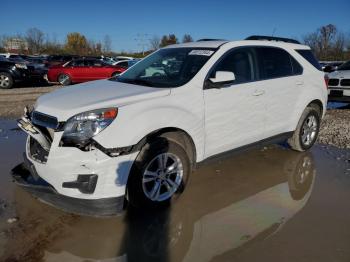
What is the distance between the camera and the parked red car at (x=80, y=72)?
714 inches

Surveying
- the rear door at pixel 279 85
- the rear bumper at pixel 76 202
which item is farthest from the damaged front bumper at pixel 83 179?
the rear door at pixel 279 85

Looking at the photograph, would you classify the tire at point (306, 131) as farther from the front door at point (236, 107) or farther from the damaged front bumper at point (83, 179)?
the damaged front bumper at point (83, 179)

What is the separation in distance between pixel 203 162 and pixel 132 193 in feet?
3.46

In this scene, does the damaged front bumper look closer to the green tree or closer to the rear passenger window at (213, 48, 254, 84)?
the rear passenger window at (213, 48, 254, 84)

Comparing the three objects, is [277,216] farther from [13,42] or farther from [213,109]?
[13,42]

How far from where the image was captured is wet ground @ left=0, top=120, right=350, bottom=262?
3156 mm

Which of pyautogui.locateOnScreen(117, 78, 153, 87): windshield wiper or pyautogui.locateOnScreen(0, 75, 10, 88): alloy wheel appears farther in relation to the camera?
pyautogui.locateOnScreen(0, 75, 10, 88): alloy wheel

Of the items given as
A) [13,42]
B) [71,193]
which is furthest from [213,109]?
[13,42]

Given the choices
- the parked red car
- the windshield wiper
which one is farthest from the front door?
the parked red car

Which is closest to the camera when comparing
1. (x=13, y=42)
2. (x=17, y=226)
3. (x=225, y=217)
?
(x=17, y=226)

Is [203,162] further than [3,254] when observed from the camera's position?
Yes

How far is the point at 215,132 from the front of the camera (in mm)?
4281

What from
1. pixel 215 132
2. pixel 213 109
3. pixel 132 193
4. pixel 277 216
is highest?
pixel 213 109

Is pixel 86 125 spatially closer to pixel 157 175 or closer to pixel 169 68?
pixel 157 175
